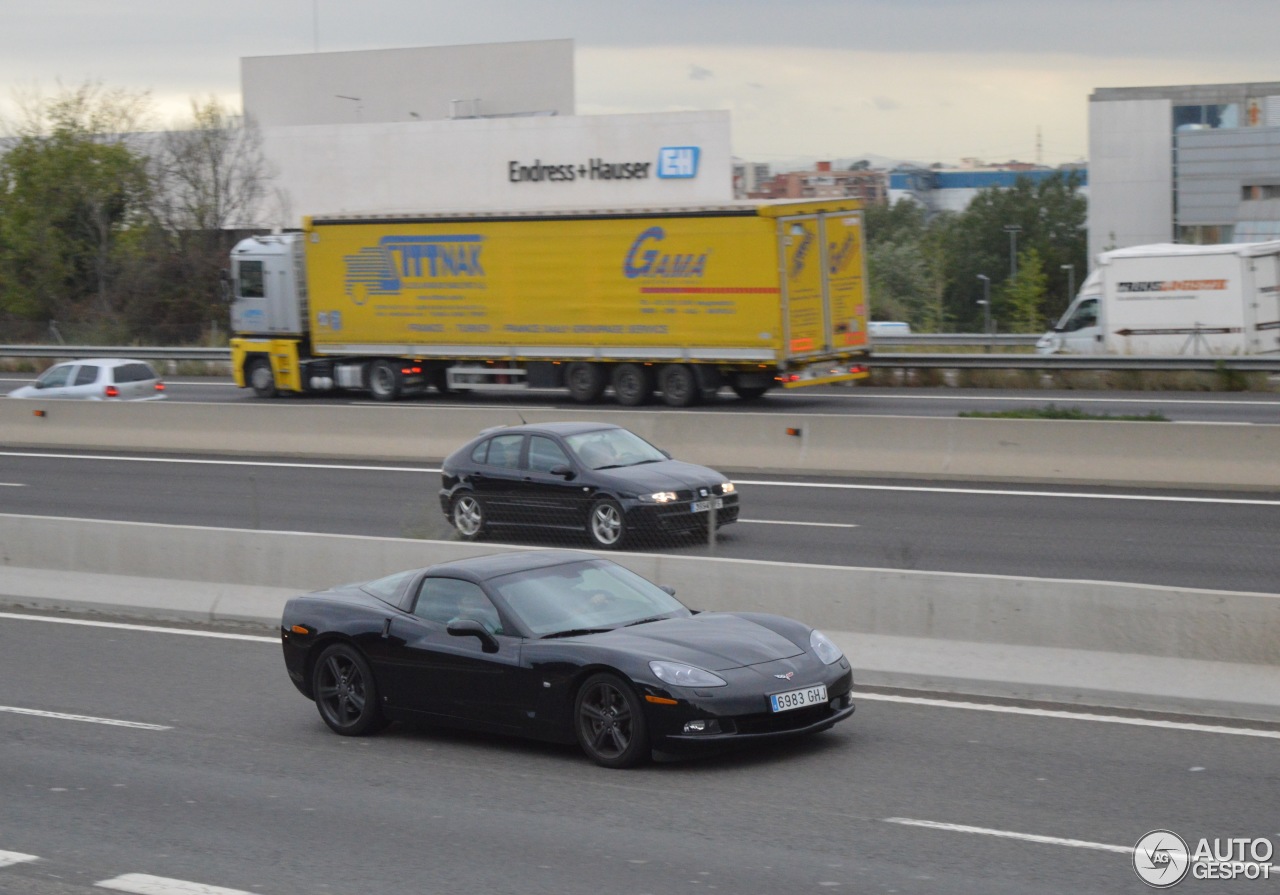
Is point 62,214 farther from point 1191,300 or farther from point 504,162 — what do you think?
point 1191,300

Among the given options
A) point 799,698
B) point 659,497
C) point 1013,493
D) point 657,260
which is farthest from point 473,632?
point 657,260

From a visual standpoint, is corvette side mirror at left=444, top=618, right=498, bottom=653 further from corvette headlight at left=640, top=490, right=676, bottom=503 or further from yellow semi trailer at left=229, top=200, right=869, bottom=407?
yellow semi trailer at left=229, top=200, right=869, bottom=407

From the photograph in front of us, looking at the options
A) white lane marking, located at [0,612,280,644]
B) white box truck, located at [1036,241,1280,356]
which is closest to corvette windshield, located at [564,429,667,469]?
white lane marking, located at [0,612,280,644]

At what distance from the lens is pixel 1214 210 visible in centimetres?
8531

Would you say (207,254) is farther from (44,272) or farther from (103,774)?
(103,774)

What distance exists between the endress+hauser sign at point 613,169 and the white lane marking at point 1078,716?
6119cm

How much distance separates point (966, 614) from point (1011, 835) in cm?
386

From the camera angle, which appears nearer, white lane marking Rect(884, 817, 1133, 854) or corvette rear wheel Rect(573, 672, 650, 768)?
white lane marking Rect(884, 817, 1133, 854)

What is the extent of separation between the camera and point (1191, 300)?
1266 inches

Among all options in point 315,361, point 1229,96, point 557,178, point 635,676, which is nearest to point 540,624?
point 635,676

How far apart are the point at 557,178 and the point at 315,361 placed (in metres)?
38.8

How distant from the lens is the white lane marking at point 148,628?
44.2ft

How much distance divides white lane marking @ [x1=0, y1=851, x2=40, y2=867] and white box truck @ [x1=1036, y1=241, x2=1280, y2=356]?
28.8m

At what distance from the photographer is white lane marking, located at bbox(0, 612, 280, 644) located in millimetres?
13469
